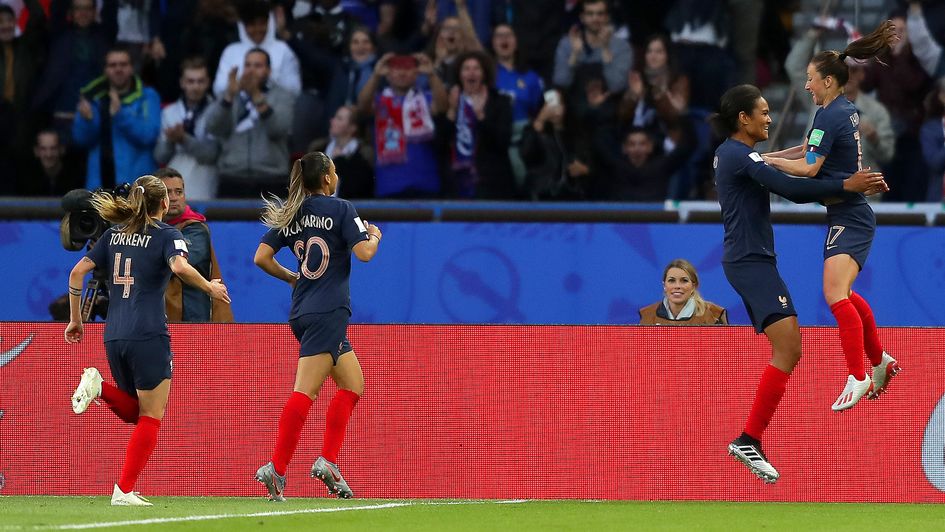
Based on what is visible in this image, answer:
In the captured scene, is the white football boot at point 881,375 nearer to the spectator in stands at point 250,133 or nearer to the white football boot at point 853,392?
the white football boot at point 853,392

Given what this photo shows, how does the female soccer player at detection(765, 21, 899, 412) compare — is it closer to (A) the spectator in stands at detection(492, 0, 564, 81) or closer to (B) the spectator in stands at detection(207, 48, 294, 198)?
(A) the spectator in stands at detection(492, 0, 564, 81)

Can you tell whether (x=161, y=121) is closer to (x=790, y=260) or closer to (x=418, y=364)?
(x=418, y=364)

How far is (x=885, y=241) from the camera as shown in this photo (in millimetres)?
12672

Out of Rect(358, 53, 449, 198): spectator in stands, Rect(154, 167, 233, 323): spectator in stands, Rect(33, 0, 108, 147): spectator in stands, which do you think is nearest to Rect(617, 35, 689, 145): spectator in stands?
Rect(358, 53, 449, 198): spectator in stands

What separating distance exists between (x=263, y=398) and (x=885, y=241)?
18.3 ft

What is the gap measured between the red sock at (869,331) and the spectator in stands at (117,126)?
23.4 ft

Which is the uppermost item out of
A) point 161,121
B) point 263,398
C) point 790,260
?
point 161,121

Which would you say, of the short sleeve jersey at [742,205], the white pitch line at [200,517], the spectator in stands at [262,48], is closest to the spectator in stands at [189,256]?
the white pitch line at [200,517]

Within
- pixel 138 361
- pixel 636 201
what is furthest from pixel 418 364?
pixel 636 201

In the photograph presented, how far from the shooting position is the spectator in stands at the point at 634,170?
44.1ft

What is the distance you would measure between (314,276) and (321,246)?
18 centimetres

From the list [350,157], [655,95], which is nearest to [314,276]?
[350,157]

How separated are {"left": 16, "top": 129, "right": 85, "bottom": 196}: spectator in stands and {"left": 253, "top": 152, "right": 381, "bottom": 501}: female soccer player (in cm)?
542

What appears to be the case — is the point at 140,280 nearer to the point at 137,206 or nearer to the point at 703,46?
the point at 137,206
